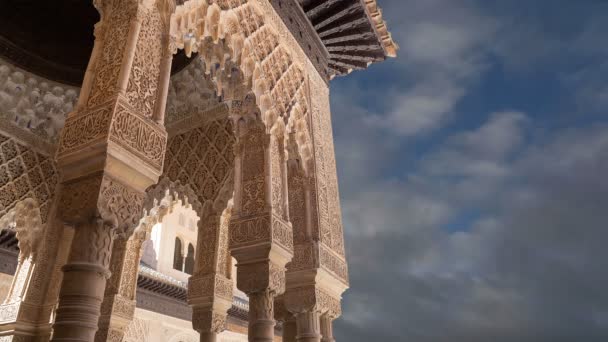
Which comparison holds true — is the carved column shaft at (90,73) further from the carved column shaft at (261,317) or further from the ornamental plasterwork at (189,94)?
the ornamental plasterwork at (189,94)

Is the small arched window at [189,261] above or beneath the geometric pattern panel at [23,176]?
above

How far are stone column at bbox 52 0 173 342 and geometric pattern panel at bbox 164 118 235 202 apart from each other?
330 cm

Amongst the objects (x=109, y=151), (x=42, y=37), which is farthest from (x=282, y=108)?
(x=42, y=37)

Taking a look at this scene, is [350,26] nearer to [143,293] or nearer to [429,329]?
[143,293]

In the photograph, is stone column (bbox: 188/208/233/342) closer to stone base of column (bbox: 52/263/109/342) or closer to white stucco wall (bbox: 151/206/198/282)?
stone base of column (bbox: 52/263/109/342)

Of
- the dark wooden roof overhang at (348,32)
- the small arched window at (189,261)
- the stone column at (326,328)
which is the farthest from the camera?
the small arched window at (189,261)

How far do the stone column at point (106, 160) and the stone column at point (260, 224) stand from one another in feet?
5.65

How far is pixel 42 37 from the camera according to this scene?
6926 mm

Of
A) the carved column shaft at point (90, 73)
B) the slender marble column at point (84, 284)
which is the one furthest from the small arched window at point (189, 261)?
the slender marble column at point (84, 284)

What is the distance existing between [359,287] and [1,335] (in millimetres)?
29308

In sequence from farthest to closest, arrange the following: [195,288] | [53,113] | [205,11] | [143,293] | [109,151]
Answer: [143,293] → [53,113] → [195,288] → [205,11] → [109,151]

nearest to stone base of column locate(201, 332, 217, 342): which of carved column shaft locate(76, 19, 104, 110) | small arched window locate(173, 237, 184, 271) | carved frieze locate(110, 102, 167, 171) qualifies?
carved frieze locate(110, 102, 167, 171)

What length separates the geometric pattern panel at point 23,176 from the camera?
675 cm

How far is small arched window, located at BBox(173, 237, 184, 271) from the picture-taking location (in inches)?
528
